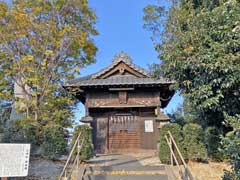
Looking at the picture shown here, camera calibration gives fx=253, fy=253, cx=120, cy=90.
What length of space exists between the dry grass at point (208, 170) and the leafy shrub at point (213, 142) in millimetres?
389

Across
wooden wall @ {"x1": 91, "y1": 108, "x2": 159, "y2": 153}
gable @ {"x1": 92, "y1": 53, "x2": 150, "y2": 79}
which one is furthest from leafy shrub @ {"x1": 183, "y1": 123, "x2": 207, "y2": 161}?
gable @ {"x1": 92, "y1": 53, "x2": 150, "y2": 79}

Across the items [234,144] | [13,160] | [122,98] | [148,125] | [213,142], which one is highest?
[122,98]

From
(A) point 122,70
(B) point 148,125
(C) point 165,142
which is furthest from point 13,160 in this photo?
(A) point 122,70

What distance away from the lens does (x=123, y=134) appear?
14.6 metres

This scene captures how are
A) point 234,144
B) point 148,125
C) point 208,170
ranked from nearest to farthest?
point 234,144, point 208,170, point 148,125

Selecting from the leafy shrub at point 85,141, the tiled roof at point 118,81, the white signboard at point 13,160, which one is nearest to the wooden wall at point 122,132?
the tiled roof at point 118,81

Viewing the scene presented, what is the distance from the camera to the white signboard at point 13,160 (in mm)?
5133

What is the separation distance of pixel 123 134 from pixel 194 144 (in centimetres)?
493

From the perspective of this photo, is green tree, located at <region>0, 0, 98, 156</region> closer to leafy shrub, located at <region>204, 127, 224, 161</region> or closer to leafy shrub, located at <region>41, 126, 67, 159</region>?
leafy shrub, located at <region>41, 126, 67, 159</region>

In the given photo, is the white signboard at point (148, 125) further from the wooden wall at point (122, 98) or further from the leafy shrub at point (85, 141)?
the leafy shrub at point (85, 141)

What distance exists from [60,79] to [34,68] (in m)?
1.63

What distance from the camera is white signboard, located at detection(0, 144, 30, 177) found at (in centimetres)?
513

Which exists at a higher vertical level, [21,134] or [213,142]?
[21,134]

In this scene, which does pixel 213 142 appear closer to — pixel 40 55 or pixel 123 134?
pixel 123 134
